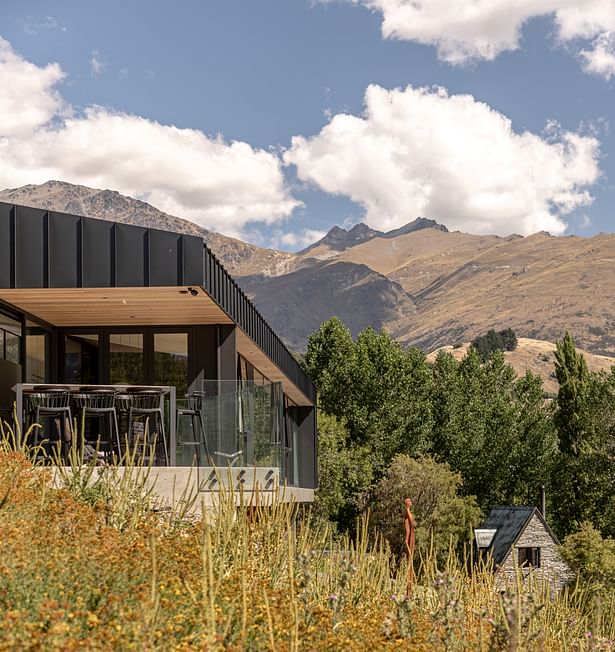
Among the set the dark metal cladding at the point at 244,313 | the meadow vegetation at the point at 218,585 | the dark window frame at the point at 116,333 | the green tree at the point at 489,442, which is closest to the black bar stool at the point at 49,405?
the meadow vegetation at the point at 218,585

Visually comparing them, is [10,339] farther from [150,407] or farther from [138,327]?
[150,407]

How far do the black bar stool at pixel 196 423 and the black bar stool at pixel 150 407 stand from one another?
8.6 inches

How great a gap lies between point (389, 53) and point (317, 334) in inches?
4808

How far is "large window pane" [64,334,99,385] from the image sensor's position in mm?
16422

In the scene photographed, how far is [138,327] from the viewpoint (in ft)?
53.3

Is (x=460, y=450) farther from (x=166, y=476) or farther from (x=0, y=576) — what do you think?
(x=0, y=576)

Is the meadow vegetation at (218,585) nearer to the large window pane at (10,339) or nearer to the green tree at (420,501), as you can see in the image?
the large window pane at (10,339)

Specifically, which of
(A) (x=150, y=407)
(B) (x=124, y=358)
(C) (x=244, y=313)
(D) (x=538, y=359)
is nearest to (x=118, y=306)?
(B) (x=124, y=358)

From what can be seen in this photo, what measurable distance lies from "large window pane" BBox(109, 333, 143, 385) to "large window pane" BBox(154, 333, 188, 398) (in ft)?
1.20

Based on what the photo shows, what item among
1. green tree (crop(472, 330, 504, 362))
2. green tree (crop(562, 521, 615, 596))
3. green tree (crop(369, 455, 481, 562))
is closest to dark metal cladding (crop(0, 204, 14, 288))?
green tree (crop(562, 521, 615, 596))

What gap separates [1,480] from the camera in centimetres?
830

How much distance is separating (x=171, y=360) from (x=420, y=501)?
28.2 metres

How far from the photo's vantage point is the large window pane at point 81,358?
16.4 metres

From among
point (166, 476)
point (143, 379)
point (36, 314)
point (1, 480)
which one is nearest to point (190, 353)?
point (143, 379)
